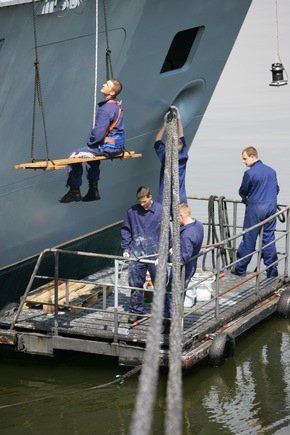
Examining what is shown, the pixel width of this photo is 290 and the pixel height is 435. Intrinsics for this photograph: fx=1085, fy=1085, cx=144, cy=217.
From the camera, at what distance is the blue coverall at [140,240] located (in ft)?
35.2

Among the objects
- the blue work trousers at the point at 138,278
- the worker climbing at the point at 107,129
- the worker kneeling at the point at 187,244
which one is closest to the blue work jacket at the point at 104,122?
the worker climbing at the point at 107,129

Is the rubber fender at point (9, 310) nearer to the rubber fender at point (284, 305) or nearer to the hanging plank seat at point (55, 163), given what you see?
the hanging plank seat at point (55, 163)

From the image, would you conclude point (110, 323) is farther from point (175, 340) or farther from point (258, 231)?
point (175, 340)

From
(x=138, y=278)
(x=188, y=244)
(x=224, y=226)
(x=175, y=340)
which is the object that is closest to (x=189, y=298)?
(x=138, y=278)

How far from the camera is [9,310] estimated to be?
37.0 ft

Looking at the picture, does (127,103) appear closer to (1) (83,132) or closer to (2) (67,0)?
(1) (83,132)

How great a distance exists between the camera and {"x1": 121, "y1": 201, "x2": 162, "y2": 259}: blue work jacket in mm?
10758

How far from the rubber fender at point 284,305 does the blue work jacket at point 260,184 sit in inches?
42.2

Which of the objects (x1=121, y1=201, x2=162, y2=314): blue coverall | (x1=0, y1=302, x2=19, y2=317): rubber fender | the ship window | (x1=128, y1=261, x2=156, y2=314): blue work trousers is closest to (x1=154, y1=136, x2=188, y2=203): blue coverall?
the ship window

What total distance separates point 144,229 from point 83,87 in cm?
210

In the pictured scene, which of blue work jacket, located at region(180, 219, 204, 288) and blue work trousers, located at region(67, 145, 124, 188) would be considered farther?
blue work trousers, located at region(67, 145, 124, 188)

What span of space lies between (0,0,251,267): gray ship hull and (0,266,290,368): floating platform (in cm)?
93

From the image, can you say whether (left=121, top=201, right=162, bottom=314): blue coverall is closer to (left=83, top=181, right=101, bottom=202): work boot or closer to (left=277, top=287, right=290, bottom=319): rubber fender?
(left=83, top=181, right=101, bottom=202): work boot

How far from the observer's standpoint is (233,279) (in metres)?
12.9
